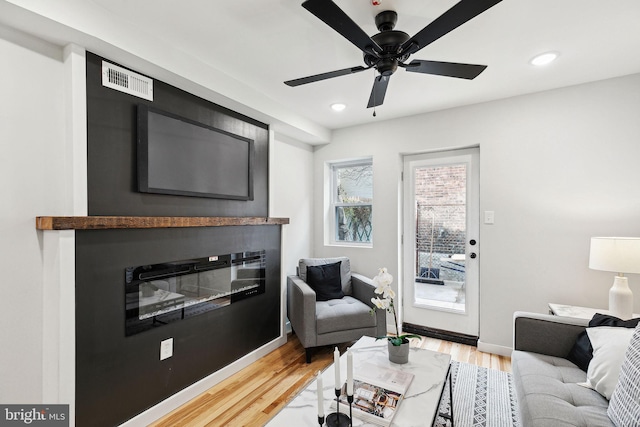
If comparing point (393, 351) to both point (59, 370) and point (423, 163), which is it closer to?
point (59, 370)

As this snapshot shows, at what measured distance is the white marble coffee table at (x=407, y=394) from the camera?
126 centimetres

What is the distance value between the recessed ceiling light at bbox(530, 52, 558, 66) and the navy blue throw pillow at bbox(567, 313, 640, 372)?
68.4 inches

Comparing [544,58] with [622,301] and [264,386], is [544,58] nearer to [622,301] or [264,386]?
[622,301]

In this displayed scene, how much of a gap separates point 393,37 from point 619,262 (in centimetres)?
212

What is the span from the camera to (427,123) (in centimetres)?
320

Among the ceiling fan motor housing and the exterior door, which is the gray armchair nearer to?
the exterior door

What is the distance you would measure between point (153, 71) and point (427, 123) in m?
2.61

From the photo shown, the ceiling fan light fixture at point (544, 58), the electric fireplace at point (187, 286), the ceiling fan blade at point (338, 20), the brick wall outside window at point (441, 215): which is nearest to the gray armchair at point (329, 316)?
the electric fireplace at point (187, 286)

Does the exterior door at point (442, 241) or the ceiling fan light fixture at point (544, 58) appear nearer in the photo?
the ceiling fan light fixture at point (544, 58)

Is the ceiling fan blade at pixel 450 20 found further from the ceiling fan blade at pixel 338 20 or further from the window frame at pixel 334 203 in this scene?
the window frame at pixel 334 203

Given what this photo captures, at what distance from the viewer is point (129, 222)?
1789mm

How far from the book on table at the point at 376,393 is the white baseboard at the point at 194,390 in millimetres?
1341

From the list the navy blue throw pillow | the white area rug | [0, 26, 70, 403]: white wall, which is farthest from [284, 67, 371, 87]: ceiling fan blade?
the white area rug

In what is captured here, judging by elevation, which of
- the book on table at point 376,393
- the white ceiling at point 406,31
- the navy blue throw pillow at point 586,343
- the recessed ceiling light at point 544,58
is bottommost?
the book on table at point 376,393
